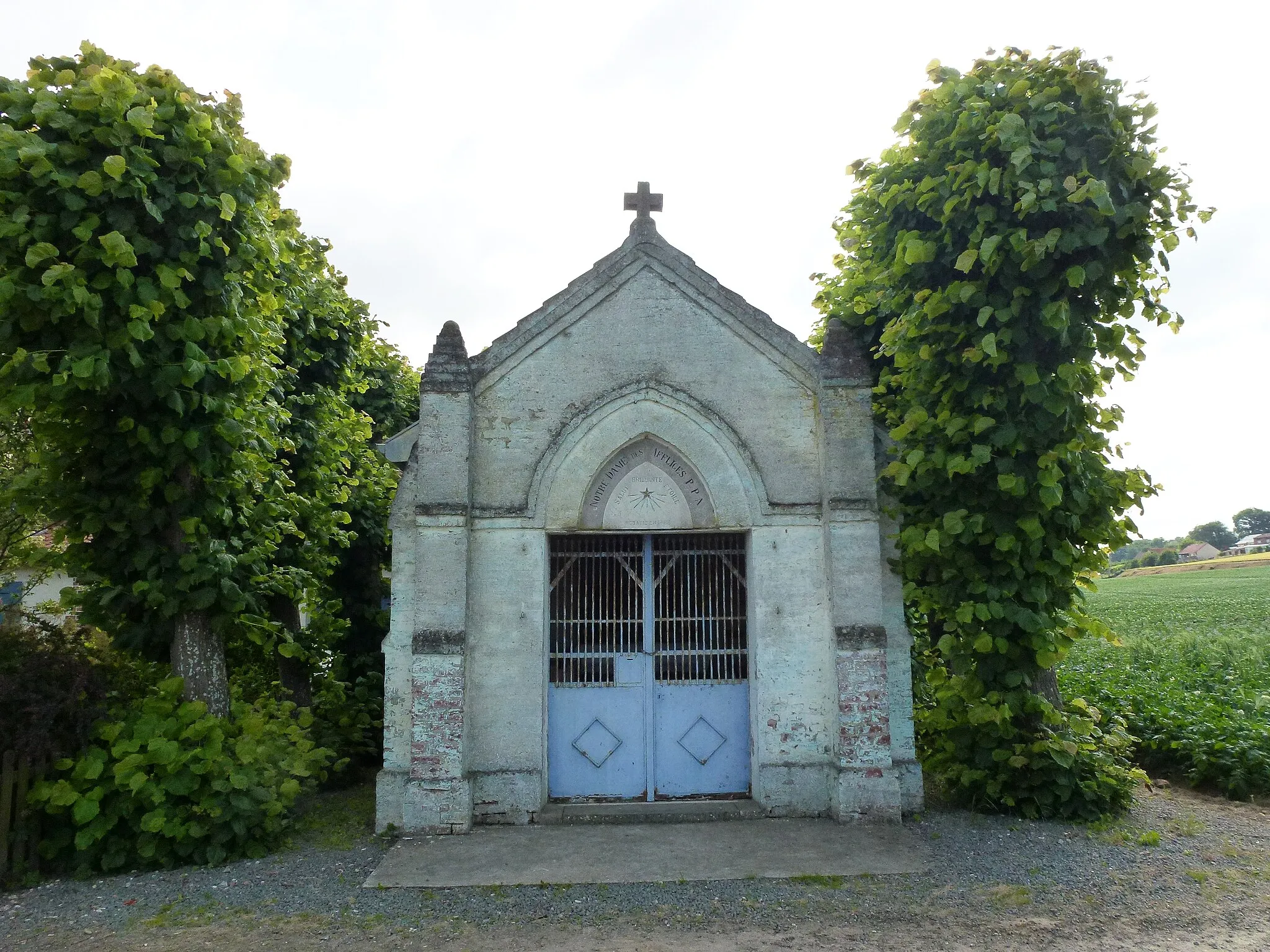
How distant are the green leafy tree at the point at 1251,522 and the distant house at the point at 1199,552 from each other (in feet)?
14.5

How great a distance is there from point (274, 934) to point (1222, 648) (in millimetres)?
18180

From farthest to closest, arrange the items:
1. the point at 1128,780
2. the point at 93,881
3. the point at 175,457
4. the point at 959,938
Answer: the point at 1128,780
the point at 175,457
the point at 93,881
the point at 959,938

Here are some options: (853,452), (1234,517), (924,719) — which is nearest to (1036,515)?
(853,452)

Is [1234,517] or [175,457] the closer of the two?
[175,457]

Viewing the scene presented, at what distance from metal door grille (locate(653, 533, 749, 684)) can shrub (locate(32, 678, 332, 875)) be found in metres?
3.60

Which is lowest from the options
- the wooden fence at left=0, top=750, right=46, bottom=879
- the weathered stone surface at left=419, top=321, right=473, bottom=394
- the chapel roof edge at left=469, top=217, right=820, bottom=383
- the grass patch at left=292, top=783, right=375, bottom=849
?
the grass patch at left=292, top=783, right=375, bottom=849

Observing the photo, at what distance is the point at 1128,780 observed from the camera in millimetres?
7555

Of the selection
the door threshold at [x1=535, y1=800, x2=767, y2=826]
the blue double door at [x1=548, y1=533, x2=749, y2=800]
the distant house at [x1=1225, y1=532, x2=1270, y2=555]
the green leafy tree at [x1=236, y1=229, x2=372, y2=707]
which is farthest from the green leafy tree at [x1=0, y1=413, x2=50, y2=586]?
the distant house at [x1=1225, y1=532, x2=1270, y2=555]

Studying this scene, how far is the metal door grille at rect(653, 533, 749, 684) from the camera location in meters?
7.92

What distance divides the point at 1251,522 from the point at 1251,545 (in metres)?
10.7

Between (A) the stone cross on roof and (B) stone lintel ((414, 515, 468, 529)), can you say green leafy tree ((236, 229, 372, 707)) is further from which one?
(A) the stone cross on roof

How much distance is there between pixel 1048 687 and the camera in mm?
7695

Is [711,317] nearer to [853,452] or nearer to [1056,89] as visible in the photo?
[853,452]

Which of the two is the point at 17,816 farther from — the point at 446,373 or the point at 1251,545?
the point at 1251,545
